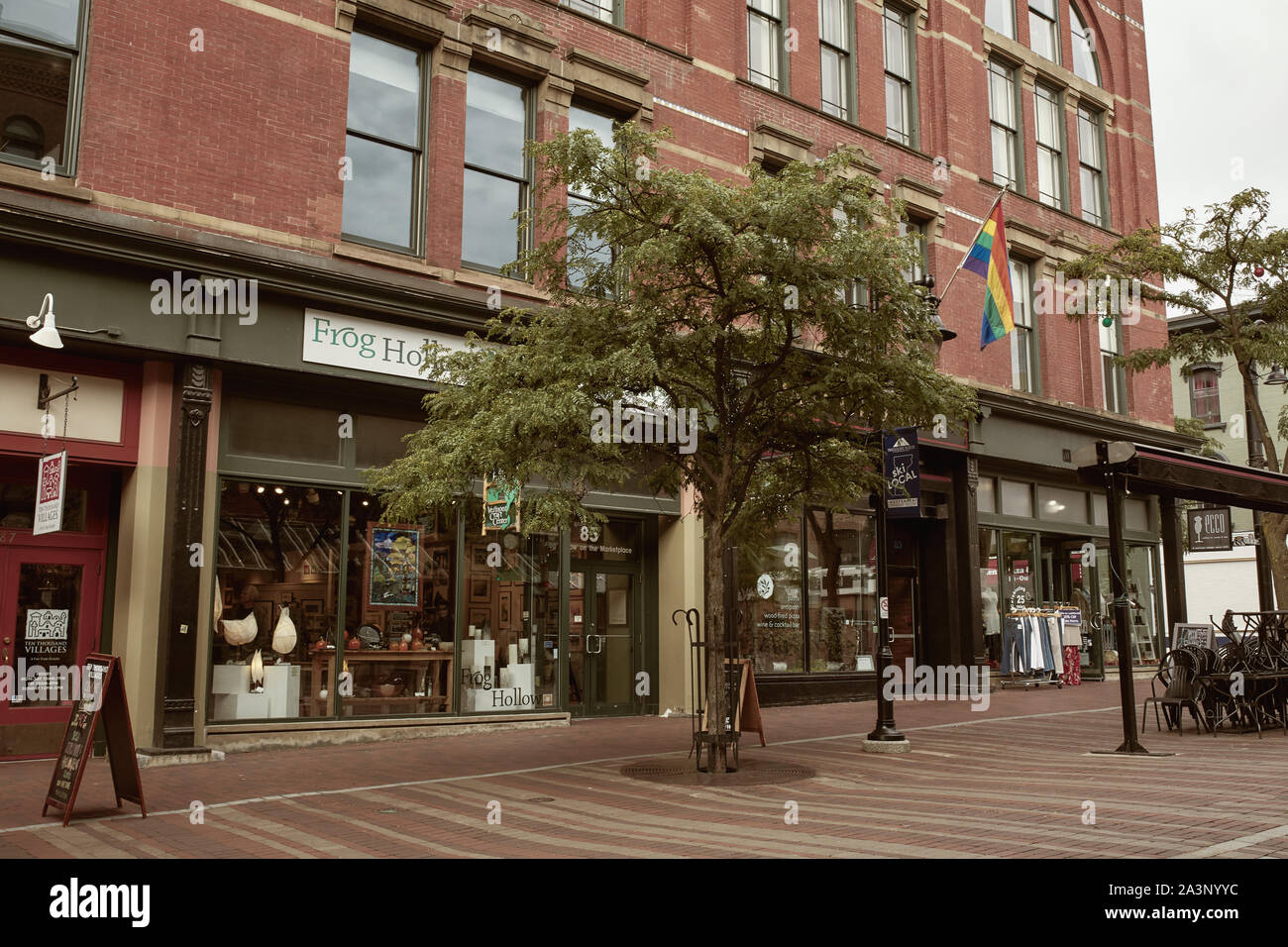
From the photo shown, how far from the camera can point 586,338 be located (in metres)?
10.0

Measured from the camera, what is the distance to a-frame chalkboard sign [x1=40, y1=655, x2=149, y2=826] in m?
8.06

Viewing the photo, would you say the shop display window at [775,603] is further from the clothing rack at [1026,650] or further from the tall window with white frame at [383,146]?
the tall window with white frame at [383,146]

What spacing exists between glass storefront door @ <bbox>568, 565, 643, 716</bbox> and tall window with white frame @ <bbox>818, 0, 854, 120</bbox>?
942 cm

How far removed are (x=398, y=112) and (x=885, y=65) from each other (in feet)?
34.3

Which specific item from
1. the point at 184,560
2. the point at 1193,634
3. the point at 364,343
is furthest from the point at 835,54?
the point at 184,560

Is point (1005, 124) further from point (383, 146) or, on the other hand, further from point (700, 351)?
point (700, 351)

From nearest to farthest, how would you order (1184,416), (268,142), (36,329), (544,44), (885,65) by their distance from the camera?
1. (36,329)
2. (268,142)
3. (544,44)
4. (885,65)
5. (1184,416)

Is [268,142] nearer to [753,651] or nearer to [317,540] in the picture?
[317,540]

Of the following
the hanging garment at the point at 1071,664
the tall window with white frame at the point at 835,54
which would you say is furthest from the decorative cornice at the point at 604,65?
the hanging garment at the point at 1071,664

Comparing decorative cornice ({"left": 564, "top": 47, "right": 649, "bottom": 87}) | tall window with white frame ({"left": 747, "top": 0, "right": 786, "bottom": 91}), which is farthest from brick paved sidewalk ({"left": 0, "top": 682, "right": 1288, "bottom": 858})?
tall window with white frame ({"left": 747, "top": 0, "right": 786, "bottom": 91})

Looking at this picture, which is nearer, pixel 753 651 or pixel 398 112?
pixel 398 112

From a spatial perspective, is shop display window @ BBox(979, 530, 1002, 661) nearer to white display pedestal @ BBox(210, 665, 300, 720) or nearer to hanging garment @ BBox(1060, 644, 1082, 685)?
hanging garment @ BBox(1060, 644, 1082, 685)

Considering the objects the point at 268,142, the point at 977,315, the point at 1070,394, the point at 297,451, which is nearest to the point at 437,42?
the point at 268,142

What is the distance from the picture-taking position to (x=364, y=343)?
13367mm
